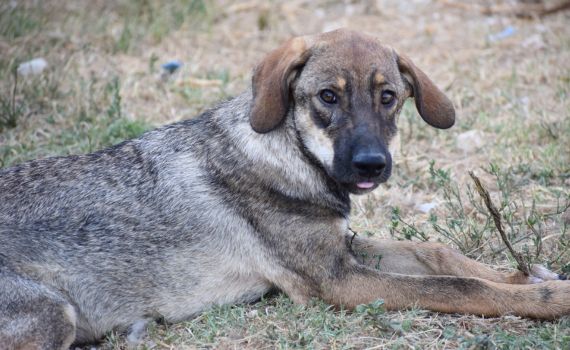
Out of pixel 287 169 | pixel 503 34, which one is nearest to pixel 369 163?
pixel 287 169

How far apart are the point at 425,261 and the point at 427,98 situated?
1.06m

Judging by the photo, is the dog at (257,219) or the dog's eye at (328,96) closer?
the dog at (257,219)

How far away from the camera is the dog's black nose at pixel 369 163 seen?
440 cm

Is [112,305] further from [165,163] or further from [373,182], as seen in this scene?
[373,182]

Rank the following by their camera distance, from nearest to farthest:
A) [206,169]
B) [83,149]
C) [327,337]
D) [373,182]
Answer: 1. [327,337]
2. [373,182]
3. [206,169]
4. [83,149]

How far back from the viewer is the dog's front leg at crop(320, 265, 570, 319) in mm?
4391

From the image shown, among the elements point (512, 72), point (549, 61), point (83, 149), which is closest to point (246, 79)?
point (83, 149)

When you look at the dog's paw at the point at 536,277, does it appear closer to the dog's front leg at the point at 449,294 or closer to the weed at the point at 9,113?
the dog's front leg at the point at 449,294

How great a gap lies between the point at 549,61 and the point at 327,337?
223 inches

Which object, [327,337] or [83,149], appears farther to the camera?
[83,149]

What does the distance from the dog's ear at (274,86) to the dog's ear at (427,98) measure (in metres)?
0.69

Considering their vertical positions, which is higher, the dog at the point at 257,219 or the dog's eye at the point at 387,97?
the dog's eye at the point at 387,97

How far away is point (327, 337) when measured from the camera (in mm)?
4297

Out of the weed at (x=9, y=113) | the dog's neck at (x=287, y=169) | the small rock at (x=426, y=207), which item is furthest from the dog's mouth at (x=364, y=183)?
the weed at (x=9, y=113)
